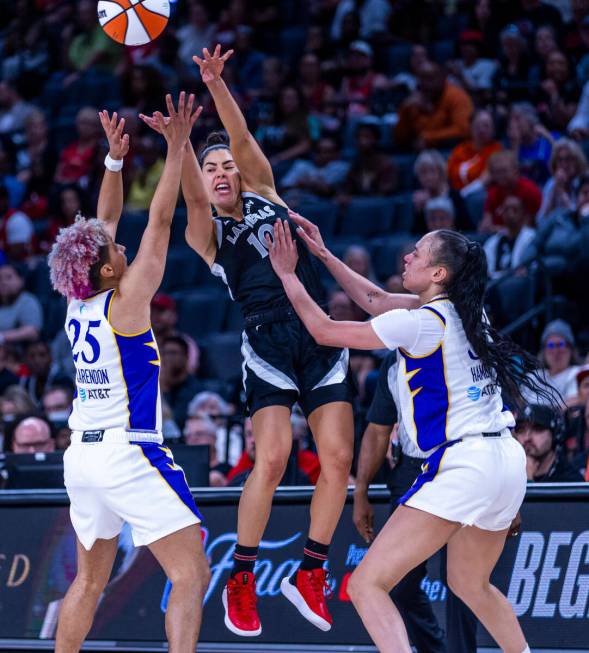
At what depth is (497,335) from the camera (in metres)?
5.50

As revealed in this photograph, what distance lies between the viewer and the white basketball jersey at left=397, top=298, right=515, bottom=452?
5242mm

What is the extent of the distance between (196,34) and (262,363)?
958 centimetres

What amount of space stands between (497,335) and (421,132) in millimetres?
6769

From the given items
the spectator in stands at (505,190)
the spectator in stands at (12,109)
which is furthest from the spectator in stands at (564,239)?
the spectator in stands at (12,109)

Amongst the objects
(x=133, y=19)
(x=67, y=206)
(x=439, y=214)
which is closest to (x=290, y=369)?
(x=133, y=19)

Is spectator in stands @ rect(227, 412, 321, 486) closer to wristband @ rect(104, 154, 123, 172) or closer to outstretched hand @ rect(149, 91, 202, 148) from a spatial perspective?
wristband @ rect(104, 154, 123, 172)

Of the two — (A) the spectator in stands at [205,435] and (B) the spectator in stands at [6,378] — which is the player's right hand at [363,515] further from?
(B) the spectator in stands at [6,378]

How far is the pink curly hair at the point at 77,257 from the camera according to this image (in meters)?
5.48

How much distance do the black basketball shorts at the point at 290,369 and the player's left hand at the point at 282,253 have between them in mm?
405

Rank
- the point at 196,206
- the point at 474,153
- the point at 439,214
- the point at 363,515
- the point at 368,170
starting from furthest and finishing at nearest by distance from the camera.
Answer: the point at 368,170
the point at 474,153
the point at 439,214
the point at 363,515
the point at 196,206

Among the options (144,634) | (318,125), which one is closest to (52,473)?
(144,634)

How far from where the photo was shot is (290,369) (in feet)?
19.4

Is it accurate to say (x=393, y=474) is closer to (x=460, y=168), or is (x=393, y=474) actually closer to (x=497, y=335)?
(x=497, y=335)

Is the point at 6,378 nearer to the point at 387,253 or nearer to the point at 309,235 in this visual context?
the point at 387,253
